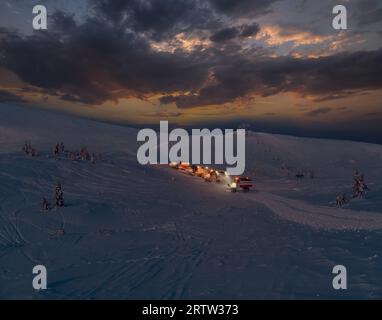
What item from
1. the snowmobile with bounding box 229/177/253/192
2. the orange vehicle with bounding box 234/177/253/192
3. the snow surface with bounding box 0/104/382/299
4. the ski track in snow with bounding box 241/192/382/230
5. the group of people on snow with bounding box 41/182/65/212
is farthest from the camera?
the orange vehicle with bounding box 234/177/253/192

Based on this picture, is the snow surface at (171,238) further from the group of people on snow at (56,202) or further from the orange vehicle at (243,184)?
the orange vehicle at (243,184)

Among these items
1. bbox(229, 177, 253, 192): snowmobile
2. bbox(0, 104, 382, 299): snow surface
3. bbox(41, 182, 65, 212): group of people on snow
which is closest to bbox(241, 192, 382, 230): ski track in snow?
bbox(0, 104, 382, 299): snow surface

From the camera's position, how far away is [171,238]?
9.69 m

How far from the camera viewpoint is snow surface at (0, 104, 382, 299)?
661 centimetres

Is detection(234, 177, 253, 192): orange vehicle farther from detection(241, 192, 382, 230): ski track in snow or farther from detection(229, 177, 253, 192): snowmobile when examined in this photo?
detection(241, 192, 382, 230): ski track in snow

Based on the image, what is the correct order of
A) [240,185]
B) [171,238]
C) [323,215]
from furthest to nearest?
[240,185], [323,215], [171,238]

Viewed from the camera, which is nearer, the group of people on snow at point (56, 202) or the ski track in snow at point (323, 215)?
the group of people on snow at point (56, 202)

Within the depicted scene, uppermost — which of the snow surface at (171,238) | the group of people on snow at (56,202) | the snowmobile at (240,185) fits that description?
the snowmobile at (240,185)

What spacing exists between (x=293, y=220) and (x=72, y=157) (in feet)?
38.6

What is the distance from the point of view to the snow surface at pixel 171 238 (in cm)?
661

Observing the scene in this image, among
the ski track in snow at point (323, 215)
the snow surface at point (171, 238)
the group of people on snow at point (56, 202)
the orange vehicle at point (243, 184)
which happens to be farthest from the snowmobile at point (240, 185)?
the group of people on snow at point (56, 202)

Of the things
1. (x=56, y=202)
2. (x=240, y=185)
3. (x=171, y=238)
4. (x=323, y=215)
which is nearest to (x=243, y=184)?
(x=240, y=185)

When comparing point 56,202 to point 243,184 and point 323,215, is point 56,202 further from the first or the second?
point 243,184
